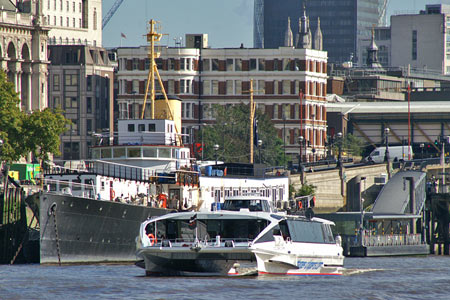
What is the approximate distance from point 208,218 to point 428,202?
2611 inches

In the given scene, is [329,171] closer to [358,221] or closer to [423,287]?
[358,221]

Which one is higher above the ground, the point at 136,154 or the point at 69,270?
the point at 136,154

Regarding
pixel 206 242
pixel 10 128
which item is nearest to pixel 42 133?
pixel 10 128

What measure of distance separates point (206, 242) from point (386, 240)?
52288 mm

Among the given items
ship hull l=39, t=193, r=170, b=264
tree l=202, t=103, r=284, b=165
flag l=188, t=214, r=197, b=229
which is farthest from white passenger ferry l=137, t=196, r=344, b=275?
tree l=202, t=103, r=284, b=165

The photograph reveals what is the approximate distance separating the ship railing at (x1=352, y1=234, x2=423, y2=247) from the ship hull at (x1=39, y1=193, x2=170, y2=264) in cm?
2850

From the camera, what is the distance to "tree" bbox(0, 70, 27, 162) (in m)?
125

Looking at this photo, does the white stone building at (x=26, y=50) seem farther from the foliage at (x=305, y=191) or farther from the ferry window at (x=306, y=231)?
the ferry window at (x=306, y=231)

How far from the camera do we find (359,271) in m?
87.4

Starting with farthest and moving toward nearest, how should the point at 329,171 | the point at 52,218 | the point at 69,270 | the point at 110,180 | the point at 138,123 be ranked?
the point at 329,171, the point at 138,123, the point at 110,180, the point at 52,218, the point at 69,270

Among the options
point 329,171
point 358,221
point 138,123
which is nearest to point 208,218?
point 138,123

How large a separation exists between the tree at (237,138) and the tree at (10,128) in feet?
174

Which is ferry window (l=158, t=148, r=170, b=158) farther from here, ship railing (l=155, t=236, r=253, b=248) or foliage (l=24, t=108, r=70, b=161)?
ship railing (l=155, t=236, r=253, b=248)

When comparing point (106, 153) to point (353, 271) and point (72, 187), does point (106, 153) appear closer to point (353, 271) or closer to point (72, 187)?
point (72, 187)
